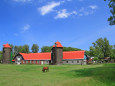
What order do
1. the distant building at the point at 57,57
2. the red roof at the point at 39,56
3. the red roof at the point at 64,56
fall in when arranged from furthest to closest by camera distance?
1. the red roof at the point at 39,56
2. the red roof at the point at 64,56
3. the distant building at the point at 57,57

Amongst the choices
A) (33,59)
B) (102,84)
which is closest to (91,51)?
(33,59)

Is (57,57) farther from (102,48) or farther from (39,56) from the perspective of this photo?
(102,48)

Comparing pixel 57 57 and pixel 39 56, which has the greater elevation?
pixel 39 56

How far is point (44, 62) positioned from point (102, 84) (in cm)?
5928

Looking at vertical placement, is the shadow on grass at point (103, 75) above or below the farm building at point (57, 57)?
below

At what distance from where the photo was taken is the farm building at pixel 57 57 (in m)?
61.3

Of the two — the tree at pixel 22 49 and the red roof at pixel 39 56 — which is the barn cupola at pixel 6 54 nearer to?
the red roof at pixel 39 56

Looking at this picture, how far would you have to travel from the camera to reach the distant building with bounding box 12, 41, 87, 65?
2415 inches

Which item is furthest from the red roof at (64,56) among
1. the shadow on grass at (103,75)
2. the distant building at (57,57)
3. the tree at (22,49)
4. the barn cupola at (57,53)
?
the tree at (22,49)

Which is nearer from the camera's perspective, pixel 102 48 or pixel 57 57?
→ pixel 57 57

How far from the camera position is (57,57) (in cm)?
6100

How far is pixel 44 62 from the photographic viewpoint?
71.9 meters

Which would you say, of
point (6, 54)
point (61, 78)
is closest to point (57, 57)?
point (6, 54)

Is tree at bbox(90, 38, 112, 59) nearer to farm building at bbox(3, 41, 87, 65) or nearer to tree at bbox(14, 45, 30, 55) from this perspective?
farm building at bbox(3, 41, 87, 65)
